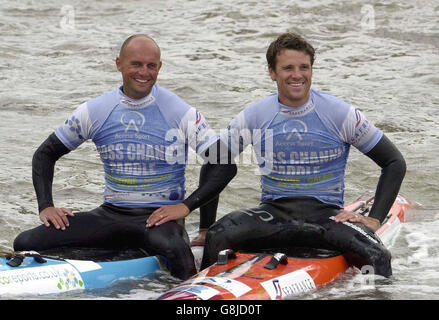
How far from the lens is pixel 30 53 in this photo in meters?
15.7

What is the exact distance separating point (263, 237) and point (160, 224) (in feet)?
2.21

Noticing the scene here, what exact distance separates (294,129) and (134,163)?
1.09 m

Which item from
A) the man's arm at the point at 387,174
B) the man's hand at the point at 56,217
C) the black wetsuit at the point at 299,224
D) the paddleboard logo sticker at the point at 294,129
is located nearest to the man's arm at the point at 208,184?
the black wetsuit at the point at 299,224

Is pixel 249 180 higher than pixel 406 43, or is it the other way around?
pixel 406 43

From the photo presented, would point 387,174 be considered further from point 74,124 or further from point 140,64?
point 74,124

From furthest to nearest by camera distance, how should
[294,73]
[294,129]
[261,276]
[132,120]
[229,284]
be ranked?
[132,120] → [294,129] → [294,73] → [261,276] → [229,284]

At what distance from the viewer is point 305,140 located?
5.76 meters

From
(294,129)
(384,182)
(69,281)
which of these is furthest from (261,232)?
(69,281)

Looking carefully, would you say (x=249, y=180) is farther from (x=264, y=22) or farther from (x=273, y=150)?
(x=264, y=22)

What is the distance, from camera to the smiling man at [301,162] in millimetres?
5680

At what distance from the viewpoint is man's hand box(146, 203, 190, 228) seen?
568 centimetres

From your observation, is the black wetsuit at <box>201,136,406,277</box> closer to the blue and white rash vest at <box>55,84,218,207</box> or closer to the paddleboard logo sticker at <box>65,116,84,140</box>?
the blue and white rash vest at <box>55,84,218,207</box>
